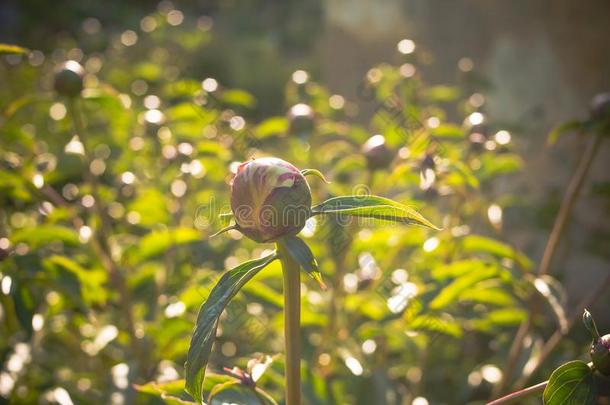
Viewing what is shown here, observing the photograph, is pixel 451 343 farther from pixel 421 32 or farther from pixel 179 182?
pixel 421 32

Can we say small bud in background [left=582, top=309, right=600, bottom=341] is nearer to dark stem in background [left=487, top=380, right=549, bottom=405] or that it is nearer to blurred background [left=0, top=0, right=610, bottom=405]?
dark stem in background [left=487, top=380, right=549, bottom=405]

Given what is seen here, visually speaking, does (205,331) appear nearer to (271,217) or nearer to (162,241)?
(271,217)

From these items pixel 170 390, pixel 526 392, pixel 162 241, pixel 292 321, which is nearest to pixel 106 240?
pixel 162 241

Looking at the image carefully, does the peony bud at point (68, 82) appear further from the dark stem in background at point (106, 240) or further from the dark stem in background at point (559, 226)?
the dark stem in background at point (559, 226)

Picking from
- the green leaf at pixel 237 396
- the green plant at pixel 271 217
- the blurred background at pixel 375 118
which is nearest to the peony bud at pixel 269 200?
the green plant at pixel 271 217

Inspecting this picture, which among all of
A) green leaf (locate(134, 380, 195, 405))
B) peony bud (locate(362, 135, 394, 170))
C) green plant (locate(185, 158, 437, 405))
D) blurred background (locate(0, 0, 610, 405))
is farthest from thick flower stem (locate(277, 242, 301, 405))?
peony bud (locate(362, 135, 394, 170))

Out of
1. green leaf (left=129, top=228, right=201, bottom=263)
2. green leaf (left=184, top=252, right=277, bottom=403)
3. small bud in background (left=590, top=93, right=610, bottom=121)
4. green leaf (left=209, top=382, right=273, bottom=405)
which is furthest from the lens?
green leaf (left=129, top=228, right=201, bottom=263)

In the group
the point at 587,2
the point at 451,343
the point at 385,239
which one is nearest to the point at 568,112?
the point at 587,2
